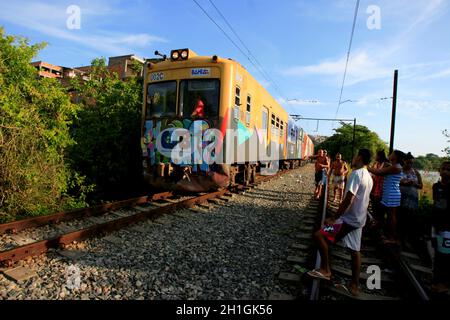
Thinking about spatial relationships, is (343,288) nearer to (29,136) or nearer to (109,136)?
(29,136)

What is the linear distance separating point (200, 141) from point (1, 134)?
12.4 feet

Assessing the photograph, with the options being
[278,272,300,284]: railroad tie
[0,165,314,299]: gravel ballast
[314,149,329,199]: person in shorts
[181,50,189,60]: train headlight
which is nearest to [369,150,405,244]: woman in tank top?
[0,165,314,299]: gravel ballast

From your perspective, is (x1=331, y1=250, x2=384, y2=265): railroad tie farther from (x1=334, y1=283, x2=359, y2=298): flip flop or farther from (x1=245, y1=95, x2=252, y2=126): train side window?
(x1=245, y1=95, x2=252, y2=126): train side window

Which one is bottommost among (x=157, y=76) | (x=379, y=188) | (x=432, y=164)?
(x=379, y=188)

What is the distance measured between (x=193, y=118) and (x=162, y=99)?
1.08 metres

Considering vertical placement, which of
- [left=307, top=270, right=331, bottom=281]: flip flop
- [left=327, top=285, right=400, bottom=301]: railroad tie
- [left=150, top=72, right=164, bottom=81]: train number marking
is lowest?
[left=327, top=285, right=400, bottom=301]: railroad tie

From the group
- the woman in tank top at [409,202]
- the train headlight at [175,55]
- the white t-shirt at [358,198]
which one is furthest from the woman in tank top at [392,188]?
the train headlight at [175,55]

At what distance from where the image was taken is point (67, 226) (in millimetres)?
5199

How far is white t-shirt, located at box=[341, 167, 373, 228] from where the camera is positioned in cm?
339

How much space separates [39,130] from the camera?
20.4 ft

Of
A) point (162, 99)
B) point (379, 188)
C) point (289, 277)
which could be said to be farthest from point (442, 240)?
point (162, 99)

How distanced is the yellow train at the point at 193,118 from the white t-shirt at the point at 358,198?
13.5ft

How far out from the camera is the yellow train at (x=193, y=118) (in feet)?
23.7

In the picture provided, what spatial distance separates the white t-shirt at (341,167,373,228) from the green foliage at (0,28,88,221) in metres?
5.42
